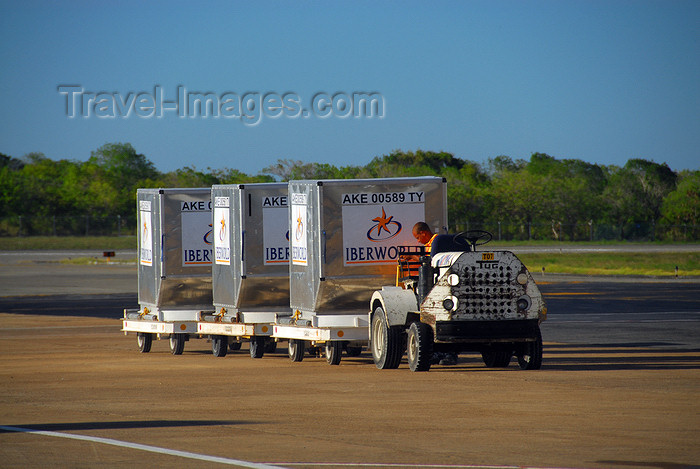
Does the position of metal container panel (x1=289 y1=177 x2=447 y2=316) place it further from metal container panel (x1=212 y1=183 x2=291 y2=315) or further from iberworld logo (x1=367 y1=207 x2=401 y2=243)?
metal container panel (x1=212 y1=183 x2=291 y2=315)

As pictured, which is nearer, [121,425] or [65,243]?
[121,425]

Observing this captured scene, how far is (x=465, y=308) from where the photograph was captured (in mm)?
15633

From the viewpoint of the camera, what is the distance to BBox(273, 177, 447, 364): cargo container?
17.6 metres

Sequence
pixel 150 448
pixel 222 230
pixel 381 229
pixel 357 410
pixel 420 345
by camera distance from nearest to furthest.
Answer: pixel 150 448, pixel 357 410, pixel 420 345, pixel 381 229, pixel 222 230

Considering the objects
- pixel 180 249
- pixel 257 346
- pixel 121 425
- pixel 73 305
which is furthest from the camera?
pixel 73 305

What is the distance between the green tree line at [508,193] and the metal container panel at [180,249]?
72159 millimetres

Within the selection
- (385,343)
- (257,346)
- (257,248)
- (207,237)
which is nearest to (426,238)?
(385,343)

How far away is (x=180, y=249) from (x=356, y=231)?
472 cm

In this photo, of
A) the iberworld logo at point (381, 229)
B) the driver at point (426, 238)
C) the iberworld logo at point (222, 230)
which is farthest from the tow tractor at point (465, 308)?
the iberworld logo at point (222, 230)

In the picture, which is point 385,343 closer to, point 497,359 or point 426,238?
point 426,238

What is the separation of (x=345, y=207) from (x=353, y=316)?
1.76 metres

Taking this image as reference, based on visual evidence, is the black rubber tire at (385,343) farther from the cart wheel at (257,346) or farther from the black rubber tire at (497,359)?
the cart wheel at (257,346)

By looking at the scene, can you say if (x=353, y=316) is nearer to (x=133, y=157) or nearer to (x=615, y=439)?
(x=615, y=439)

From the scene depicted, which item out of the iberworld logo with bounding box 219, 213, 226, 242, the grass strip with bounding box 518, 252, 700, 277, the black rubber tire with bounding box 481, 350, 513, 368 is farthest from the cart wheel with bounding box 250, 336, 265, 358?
the grass strip with bounding box 518, 252, 700, 277
